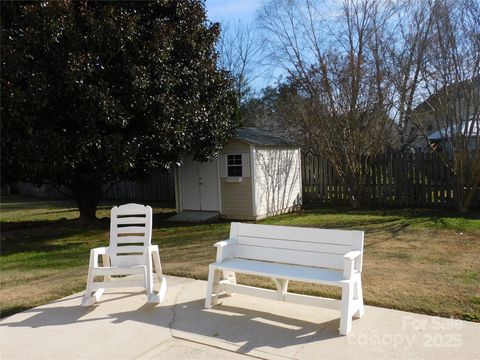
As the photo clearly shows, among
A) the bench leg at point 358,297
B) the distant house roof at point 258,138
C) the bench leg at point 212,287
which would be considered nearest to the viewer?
the bench leg at point 358,297

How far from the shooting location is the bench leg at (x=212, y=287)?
457 centimetres

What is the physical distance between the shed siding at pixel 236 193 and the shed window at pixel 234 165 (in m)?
0.13

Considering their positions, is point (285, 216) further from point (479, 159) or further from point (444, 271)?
point (444, 271)

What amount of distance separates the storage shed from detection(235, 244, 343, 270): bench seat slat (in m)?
7.27

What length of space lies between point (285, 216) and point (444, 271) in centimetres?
696

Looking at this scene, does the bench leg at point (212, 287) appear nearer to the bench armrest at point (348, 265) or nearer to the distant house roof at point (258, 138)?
the bench armrest at point (348, 265)

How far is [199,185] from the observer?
13.1m

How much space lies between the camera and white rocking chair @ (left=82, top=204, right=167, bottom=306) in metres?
4.76

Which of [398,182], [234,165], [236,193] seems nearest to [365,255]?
[236,193]

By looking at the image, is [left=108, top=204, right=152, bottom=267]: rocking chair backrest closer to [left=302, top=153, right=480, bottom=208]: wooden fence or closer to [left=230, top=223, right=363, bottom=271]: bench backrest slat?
[left=230, top=223, right=363, bottom=271]: bench backrest slat

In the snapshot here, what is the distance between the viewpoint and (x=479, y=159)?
36.1 ft

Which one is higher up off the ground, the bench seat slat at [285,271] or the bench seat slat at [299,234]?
the bench seat slat at [299,234]

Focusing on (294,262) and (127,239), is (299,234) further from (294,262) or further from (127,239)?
(127,239)

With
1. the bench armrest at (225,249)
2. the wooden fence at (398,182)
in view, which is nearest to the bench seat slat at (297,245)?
the bench armrest at (225,249)
